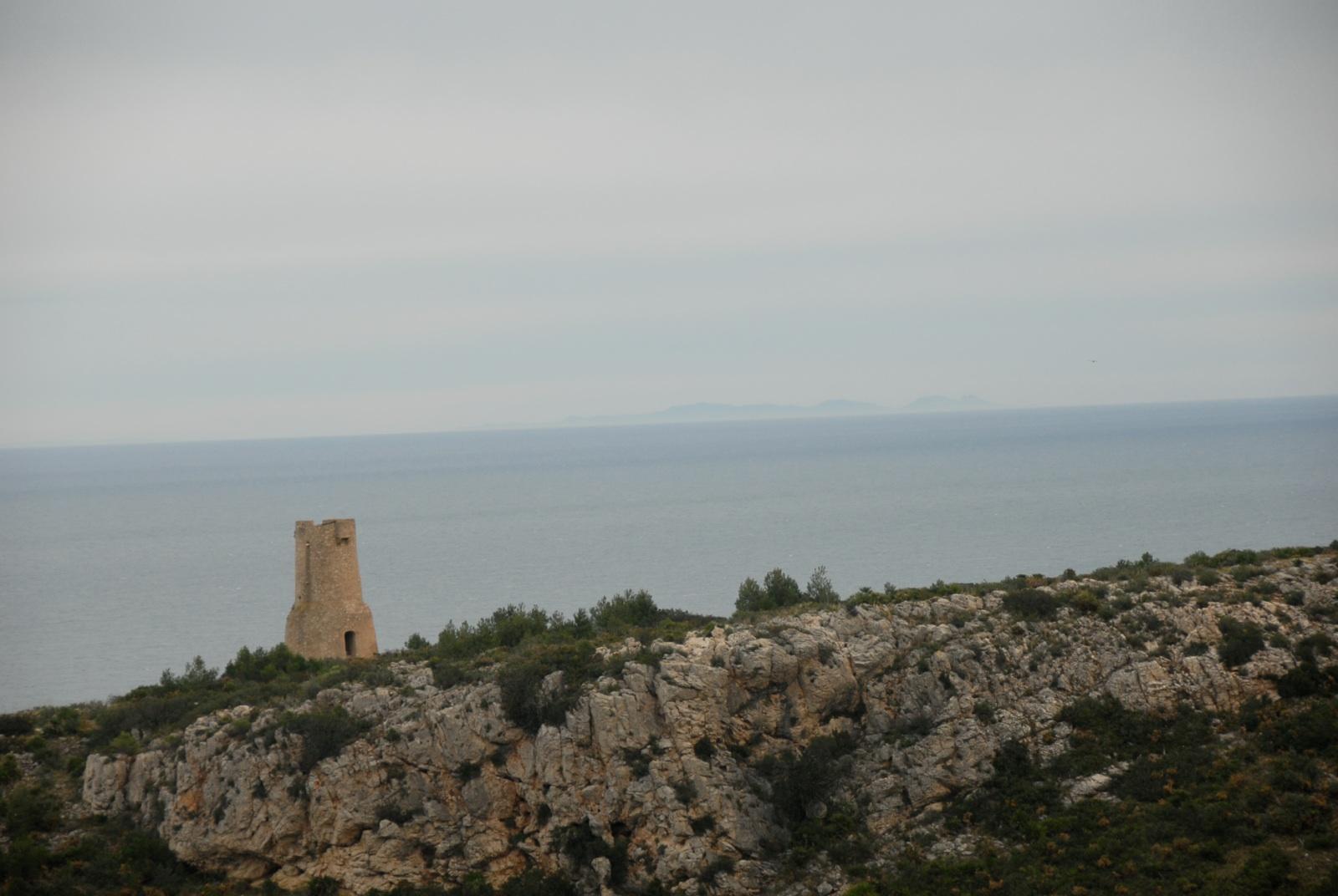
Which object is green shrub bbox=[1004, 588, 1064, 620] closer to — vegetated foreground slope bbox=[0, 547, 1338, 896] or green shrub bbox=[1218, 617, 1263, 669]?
vegetated foreground slope bbox=[0, 547, 1338, 896]

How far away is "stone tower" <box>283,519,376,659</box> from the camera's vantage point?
46.1 metres

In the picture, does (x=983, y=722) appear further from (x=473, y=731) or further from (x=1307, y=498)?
(x=1307, y=498)

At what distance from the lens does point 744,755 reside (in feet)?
123

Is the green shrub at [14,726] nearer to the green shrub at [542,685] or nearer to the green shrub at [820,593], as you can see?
the green shrub at [542,685]

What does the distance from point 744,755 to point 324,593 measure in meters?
17.9

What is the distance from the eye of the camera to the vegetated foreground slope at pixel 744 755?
34000 millimetres

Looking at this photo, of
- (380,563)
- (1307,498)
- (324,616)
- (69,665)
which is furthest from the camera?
(1307,498)

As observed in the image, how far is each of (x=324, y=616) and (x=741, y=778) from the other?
18.0m

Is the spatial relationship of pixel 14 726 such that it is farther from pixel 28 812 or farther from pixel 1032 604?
pixel 1032 604

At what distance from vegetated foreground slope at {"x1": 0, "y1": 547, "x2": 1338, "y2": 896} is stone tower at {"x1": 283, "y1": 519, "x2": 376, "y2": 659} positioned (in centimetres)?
471

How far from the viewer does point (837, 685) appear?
38188 millimetres

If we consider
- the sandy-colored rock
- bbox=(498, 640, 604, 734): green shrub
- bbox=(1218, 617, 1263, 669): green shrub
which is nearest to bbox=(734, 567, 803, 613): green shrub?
the sandy-colored rock

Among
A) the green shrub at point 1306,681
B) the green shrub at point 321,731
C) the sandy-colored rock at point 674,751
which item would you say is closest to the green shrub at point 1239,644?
the sandy-colored rock at point 674,751

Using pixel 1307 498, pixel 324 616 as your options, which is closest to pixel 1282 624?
pixel 324 616
